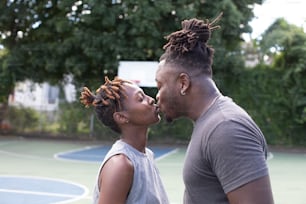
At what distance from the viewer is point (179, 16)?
Answer: 15.6 metres

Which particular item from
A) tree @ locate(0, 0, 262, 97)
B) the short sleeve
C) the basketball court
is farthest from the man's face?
tree @ locate(0, 0, 262, 97)

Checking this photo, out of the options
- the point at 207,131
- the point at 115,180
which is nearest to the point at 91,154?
the point at 115,180

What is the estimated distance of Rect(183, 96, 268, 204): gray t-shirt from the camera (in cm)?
142

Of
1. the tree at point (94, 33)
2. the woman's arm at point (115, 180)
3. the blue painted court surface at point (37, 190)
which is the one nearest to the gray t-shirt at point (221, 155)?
the woman's arm at point (115, 180)

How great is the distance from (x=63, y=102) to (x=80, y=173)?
27.6 ft

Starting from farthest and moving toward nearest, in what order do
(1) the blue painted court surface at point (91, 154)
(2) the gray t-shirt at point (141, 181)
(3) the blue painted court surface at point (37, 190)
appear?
(1) the blue painted court surface at point (91, 154) < (3) the blue painted court surface at point (37, 190) < (2) the gray t-shirt at point (141, 181)

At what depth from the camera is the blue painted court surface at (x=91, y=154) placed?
12125mm

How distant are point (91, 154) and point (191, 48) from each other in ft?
38.3

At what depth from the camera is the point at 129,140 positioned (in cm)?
223

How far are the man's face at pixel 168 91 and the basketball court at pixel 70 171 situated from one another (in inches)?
215

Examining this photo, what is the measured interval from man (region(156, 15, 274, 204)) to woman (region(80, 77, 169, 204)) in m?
0.41

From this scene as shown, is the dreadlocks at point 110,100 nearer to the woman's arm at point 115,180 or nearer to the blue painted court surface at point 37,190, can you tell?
the woman's arm at point 115,180

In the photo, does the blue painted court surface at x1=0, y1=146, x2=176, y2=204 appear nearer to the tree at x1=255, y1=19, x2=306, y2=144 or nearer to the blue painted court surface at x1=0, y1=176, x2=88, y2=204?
the blue painted court surface at x1=0, y1=176, x2=88, y2=204

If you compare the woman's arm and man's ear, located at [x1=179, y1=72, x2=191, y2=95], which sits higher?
man's ear, located at [x1=179, y1=72, x2=191, y2=95]
